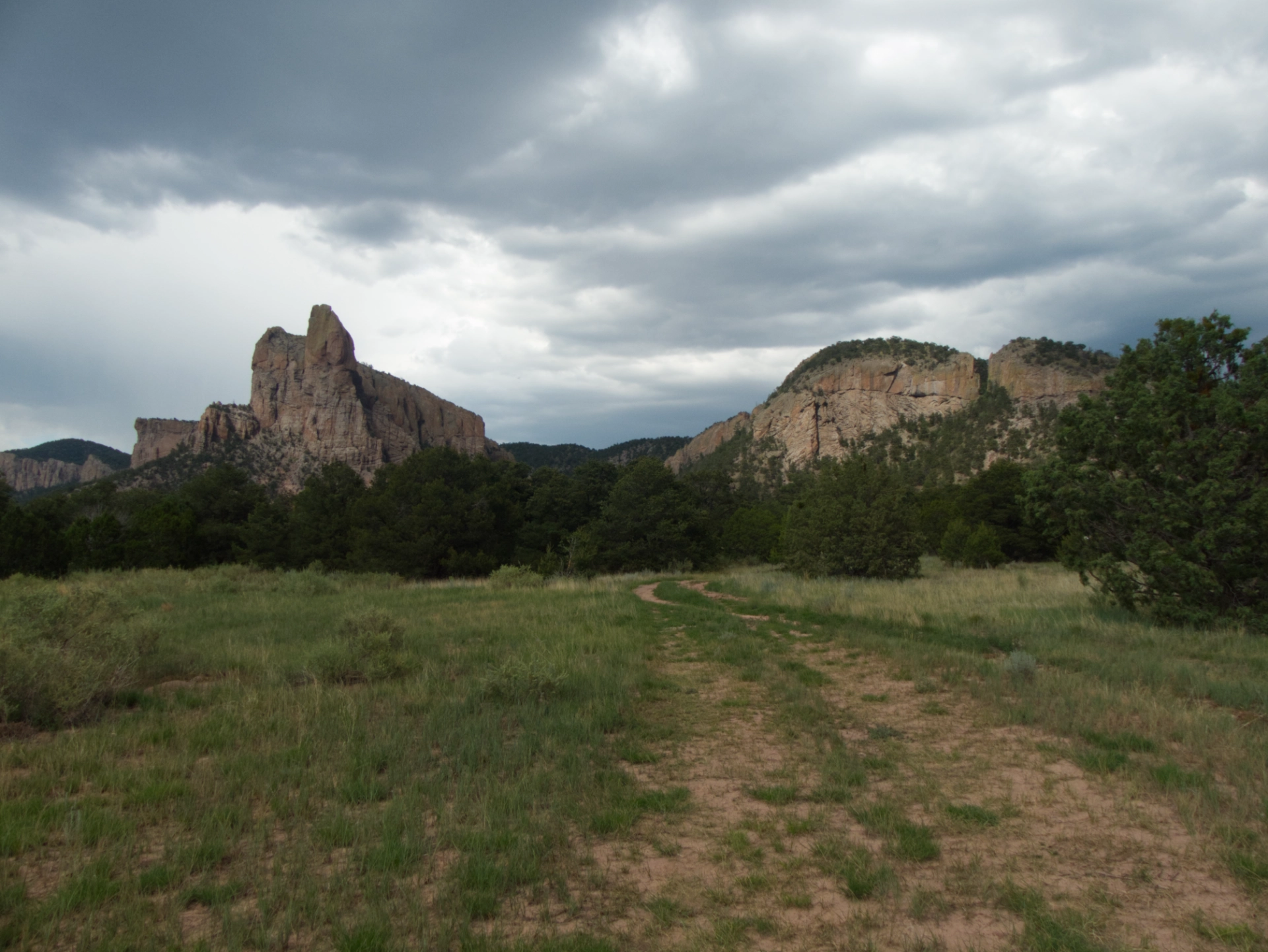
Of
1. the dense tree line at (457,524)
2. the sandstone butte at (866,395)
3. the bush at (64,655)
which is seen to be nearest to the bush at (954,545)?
the dense tree line at (457,524)

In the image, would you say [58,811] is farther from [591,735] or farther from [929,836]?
[929,836]

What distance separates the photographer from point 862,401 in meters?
118

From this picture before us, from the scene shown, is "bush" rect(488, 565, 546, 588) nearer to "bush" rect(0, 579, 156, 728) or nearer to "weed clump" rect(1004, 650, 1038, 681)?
"bush" rect(0, 579, 156, 728)

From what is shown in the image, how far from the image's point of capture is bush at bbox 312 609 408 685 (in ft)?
27.2

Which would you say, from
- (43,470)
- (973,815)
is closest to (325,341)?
(43,470)

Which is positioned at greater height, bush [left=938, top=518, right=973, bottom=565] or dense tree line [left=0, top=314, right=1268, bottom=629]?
dense tree line [left=0, top=314, right=1268, bottom=629]

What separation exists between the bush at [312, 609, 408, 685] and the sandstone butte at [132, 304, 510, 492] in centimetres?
12375

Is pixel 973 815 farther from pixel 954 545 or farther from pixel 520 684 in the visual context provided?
pixel 954 545

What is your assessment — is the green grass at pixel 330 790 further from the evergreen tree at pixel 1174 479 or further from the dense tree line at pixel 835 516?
the dense tree line at pixel 835 516

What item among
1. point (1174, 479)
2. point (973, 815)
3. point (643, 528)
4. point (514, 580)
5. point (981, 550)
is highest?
point (1174, 479)

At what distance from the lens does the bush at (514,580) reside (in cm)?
2392

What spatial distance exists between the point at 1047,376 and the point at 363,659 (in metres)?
101

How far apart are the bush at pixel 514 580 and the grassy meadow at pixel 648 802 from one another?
14361 millimetres

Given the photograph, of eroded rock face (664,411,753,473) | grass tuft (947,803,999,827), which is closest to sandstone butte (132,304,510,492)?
eroded rock face (664,411,753,473)
